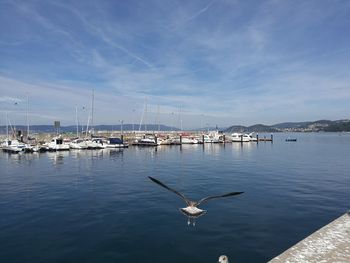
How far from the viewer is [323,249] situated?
13.9 meters

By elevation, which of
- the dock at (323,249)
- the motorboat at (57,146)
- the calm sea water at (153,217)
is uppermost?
the motorboat at (57,146)

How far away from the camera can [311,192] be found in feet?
104

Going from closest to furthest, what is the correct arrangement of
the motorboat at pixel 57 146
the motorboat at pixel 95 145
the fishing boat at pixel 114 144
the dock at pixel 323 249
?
the dock at pixel 323 249 → the motorboat at pixel 57 146 → the motorboat at pixel 95 145 → the fishing boat at pixel 114 144

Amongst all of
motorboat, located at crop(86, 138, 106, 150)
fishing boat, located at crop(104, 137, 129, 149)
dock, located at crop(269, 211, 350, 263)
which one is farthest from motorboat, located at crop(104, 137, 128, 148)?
dock, located at crop(269, 211, 350, 263)

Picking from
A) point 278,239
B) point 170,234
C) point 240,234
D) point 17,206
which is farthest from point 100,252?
point 17,206

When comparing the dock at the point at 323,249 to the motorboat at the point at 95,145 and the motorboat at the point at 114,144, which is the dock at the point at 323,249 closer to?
the motorboat at the point at 95,145

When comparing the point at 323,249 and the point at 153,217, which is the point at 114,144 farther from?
the point at 323,249

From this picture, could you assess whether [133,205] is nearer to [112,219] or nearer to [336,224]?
[112,219]

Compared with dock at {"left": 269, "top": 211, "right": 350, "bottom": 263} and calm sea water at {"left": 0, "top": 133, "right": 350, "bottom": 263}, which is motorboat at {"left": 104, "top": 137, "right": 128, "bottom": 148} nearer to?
calm sea water at {"left": 0, "top": 133, "right": 350, "bottom": 263}

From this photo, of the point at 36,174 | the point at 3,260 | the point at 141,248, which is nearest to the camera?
the point at 3,260

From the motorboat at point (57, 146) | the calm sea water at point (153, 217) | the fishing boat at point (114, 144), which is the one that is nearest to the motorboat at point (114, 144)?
the fishing boat at point (114, 144)

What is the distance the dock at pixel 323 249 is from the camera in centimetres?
1281

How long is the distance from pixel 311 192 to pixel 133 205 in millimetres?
19296

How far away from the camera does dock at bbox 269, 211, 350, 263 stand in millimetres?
12812
